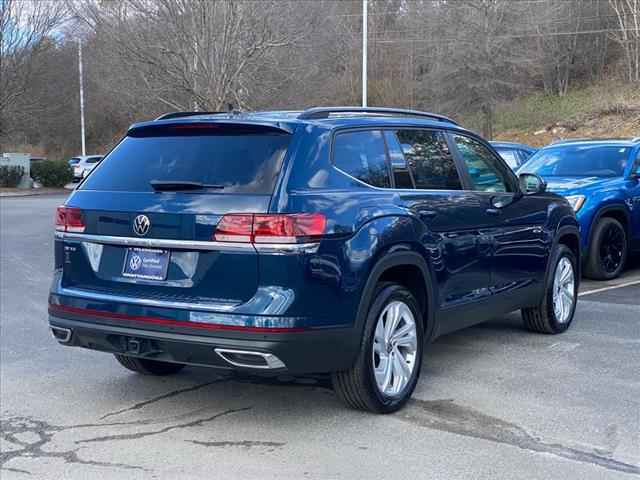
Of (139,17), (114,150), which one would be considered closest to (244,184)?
(114,150)

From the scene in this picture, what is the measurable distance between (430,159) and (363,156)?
82 cm

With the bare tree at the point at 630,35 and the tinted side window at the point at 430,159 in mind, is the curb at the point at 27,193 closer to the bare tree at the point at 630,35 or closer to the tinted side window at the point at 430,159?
the bare tree at the point at 630,35

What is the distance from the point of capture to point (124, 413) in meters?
5.46

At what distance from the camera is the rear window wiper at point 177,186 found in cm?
486

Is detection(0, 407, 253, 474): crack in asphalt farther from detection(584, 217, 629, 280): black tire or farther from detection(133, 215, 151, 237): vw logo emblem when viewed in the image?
detection(584, 217, 629, 280): black tire

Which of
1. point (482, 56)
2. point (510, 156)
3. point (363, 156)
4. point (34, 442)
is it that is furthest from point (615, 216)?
point (482, 56)

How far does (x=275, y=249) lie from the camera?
455cm

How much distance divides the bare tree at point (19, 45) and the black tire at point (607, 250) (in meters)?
33.0

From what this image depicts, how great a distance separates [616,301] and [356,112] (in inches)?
189

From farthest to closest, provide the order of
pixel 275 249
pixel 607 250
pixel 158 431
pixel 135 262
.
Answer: pixel 607 250 < pixel 158 431 < pixel 135 262 < pixel 275 249

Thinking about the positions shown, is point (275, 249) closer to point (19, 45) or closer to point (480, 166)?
point (480, 166)

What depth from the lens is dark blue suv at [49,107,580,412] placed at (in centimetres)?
461

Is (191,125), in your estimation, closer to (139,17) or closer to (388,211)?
(388,211)

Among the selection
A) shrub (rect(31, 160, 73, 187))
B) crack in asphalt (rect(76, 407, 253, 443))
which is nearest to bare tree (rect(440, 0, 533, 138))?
shrub (rect(31, 160, 73, 187))
